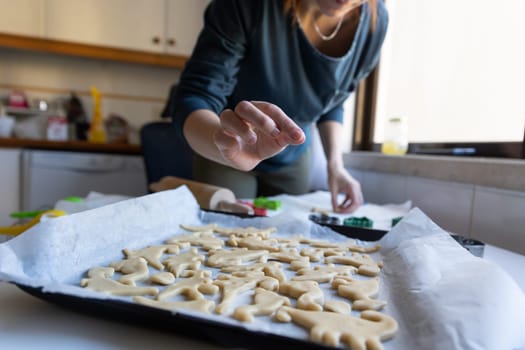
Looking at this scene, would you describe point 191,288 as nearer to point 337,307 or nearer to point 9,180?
point 337,307

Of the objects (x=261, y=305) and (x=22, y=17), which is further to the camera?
(x=22, y=17)

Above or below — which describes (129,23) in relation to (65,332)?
above

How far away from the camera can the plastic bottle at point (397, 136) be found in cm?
130

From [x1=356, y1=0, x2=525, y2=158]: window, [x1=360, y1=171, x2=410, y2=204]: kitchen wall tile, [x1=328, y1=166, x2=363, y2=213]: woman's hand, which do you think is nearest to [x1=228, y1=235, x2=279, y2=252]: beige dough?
[x1=328, y1=166, x2=363, y2=213]: woman's hand

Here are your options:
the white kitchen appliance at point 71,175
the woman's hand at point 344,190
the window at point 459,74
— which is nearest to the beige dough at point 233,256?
the woman's hand at point 344,190

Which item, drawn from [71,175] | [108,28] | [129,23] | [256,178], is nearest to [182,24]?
[129,23]

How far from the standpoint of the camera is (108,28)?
6.32 ft

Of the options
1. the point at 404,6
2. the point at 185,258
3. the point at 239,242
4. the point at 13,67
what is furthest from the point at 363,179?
the point at 13,67

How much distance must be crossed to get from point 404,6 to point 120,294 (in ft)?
4.79

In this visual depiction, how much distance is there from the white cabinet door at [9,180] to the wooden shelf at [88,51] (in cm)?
53

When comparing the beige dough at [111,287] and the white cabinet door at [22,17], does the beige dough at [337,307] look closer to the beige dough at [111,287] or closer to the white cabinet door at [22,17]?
the beige dough at [111,287]

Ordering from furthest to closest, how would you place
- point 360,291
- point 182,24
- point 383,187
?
point 182,24 → point 383,187 → point 360,291

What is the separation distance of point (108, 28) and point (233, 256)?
181 centimetres

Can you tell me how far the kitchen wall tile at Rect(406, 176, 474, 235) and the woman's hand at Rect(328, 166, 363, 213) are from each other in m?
0.18
